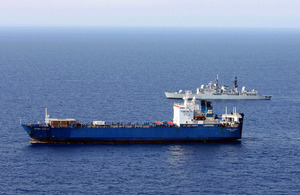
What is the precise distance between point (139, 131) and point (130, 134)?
1.89 m

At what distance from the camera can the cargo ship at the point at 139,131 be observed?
384ft

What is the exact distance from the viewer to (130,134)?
118 metres

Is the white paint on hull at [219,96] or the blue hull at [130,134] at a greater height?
the white paint on hull at [219,96]

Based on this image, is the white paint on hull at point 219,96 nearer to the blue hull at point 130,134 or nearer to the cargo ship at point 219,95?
the cargo ship at point 219,95

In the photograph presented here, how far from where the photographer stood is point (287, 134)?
128 m

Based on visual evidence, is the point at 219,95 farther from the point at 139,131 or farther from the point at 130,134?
the point at 130,134

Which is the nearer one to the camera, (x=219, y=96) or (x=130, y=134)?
(x=130, y=134)

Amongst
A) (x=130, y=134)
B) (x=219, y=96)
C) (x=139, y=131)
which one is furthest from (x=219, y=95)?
(x=130, y=134)

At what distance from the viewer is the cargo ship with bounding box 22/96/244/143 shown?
11706 cm

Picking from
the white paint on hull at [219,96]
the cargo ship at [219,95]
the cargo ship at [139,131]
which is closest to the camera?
the cargo ship at [139,131]

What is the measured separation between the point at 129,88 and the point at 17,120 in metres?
64.6

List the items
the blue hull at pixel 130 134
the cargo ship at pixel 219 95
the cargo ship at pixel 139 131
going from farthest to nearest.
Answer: the cargo ship at pixel 219 95 → the cargo ship at pixel 139 131 → the blue hull at pixel 130 134

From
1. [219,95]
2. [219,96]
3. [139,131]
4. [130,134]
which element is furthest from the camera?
[219,95]

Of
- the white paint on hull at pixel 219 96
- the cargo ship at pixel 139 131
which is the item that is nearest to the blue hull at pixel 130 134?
the cargo ship at pixel 139 131
